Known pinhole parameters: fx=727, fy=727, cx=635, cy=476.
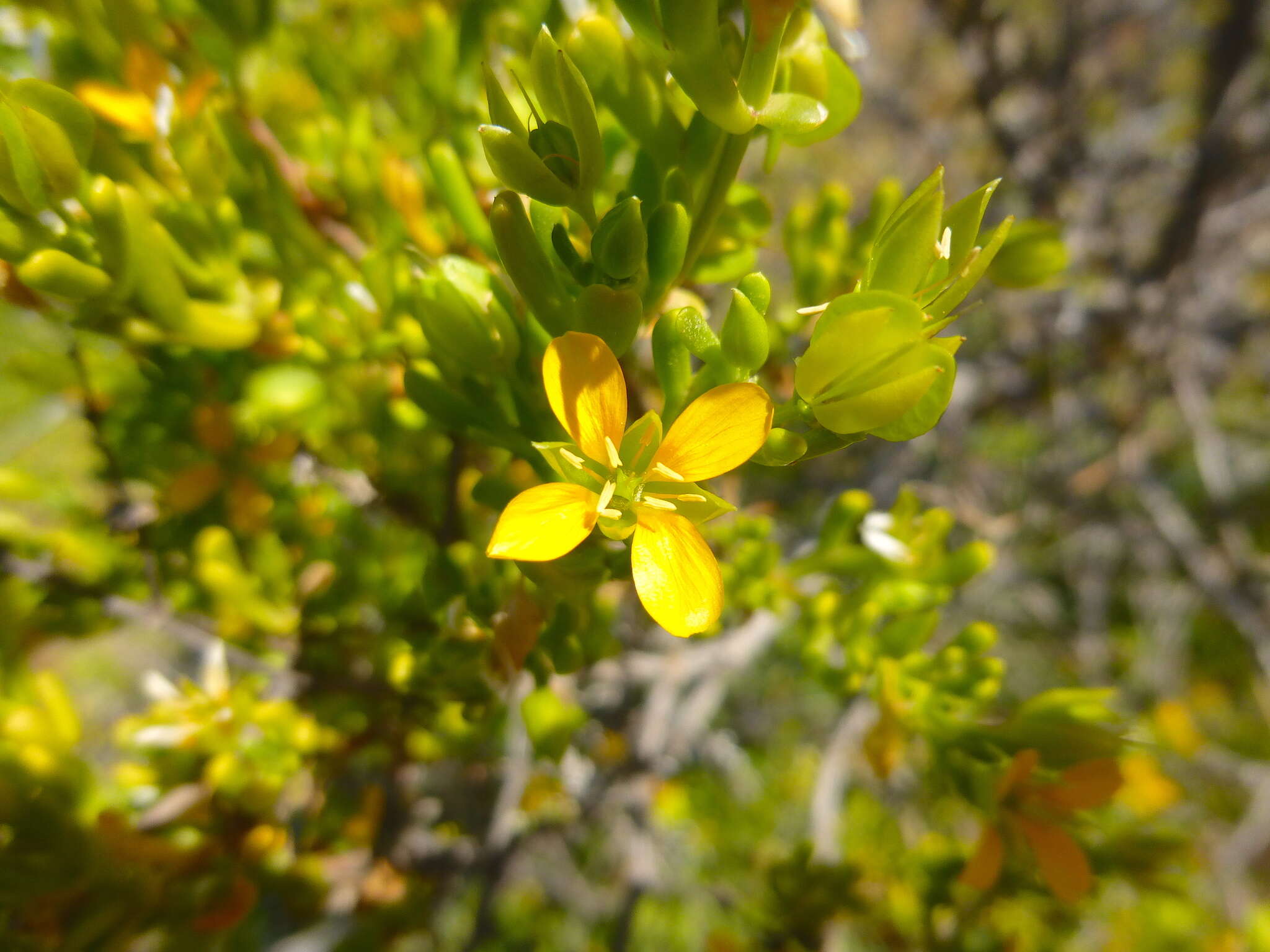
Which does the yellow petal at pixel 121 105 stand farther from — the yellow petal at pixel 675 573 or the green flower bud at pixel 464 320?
the yellow petal at pixel 675 573

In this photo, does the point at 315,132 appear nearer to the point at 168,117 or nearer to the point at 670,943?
the point at 168,117

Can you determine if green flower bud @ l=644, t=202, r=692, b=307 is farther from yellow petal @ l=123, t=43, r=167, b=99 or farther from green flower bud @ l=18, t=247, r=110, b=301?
yellow petal @ l=123, t=43, r=167, b=99

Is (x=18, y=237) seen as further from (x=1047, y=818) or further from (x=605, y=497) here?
(x=1047, y=818)

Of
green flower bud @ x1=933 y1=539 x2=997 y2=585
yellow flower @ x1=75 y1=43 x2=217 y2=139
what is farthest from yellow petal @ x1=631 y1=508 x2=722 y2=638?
yellow flower @ x1=75 y1=43 x2=217 y2=139

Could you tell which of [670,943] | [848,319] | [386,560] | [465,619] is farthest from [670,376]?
[670,943]

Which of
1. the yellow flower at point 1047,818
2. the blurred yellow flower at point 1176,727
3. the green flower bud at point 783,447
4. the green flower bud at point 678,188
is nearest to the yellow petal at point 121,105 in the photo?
the green flower bud at point 678,188
